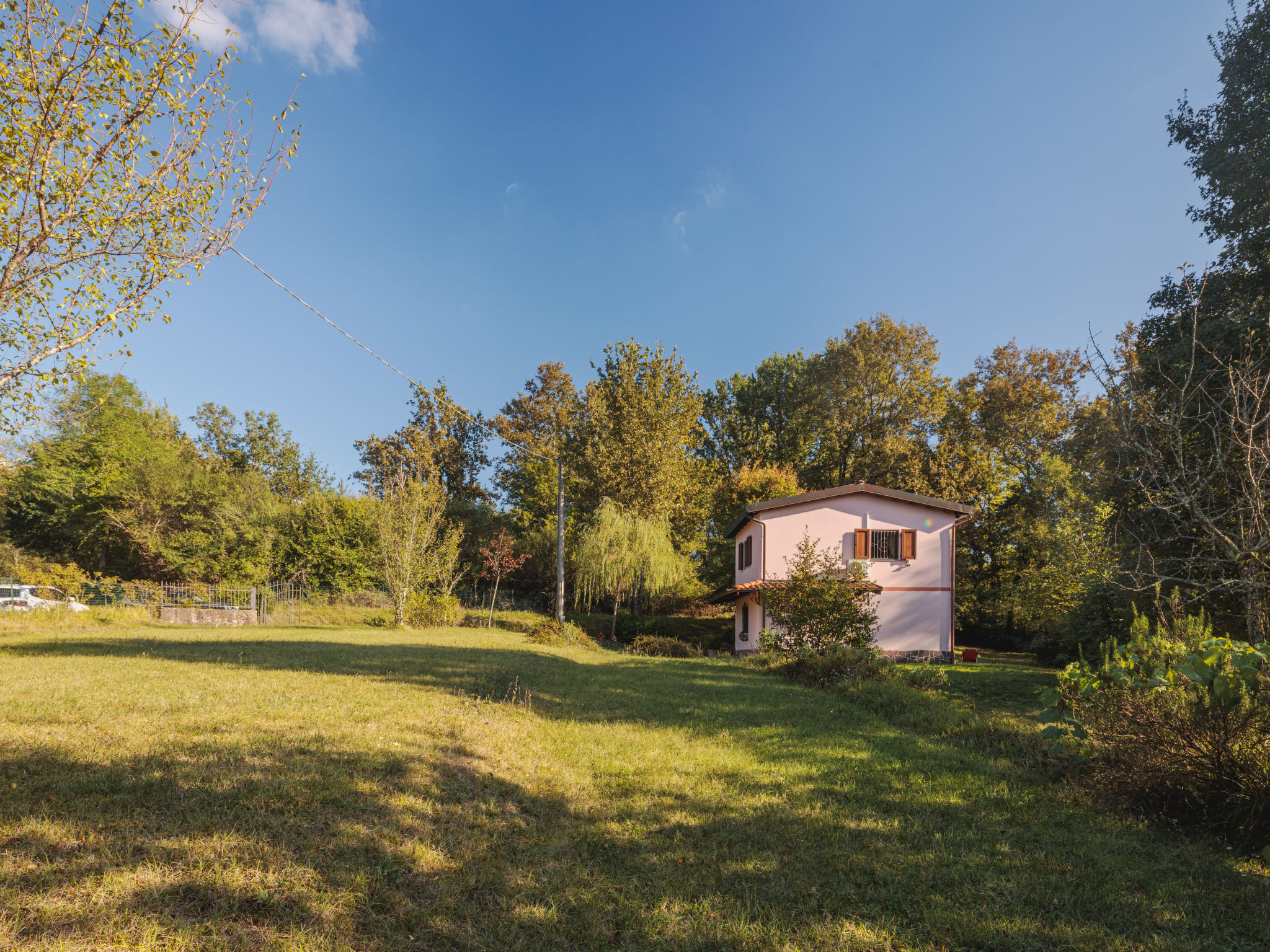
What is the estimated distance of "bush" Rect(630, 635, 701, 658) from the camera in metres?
19.0

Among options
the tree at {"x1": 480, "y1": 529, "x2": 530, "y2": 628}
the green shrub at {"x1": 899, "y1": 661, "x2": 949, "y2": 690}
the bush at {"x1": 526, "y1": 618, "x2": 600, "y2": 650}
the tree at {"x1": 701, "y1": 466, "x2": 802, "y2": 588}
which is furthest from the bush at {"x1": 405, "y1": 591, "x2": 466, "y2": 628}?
the green shrub at {"x1": 899, "y1": 661, "x2": 949, "y2": 690}

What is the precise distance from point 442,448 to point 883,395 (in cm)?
2858

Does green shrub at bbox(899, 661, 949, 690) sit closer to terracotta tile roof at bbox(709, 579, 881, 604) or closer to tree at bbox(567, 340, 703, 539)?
terracotta tile roof at bbox(709, 579, 881, 604)

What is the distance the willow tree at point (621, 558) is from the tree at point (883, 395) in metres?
13.2

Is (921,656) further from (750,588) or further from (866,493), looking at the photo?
(750,588)

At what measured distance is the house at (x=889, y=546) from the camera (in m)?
20.0

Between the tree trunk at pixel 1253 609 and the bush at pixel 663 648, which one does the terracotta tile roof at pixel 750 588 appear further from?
the tree trunk at pixel 1253 609

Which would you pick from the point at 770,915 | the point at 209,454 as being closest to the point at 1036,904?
the point at 770,915

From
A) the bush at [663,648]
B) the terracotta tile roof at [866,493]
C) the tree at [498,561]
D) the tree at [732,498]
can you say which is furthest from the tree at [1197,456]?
the tree at [498,561]

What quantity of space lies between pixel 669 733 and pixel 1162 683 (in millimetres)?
4676

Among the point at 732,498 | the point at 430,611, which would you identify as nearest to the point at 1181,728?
the point at 430,611

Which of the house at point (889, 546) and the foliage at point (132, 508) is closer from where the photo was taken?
the house at point (889, 546)

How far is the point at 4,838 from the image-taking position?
311 cm

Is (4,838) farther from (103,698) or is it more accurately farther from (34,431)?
(34,431)
